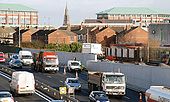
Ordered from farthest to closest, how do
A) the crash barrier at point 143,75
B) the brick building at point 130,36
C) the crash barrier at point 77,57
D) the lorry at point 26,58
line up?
the brick building at point 130,36
the lorry at point 26,58
the crash barrier at point 77,57
the crash barrier at point 143,75

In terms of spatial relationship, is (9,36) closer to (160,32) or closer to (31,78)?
(160,32)

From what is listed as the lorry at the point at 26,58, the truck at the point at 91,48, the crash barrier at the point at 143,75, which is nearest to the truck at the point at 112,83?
the crash barrier at the point at 143,75

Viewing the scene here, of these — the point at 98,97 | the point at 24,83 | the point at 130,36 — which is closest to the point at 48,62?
the point at 24,83

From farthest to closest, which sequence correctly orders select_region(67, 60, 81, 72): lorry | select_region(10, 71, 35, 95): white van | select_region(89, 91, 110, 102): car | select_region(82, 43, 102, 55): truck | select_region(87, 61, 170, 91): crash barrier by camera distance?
select_region(82, 43, 102, 55): truck → select_region(67, 60, 81, 72): lorry → select_region(87, 61, 170, 91): crash barrier → select_region(10, 71, 35, 95): white van → select_region(89, 91, 110, 102): car

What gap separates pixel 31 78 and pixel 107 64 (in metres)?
21.8

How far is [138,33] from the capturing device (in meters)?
133

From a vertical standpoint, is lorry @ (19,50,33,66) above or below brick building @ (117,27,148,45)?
below

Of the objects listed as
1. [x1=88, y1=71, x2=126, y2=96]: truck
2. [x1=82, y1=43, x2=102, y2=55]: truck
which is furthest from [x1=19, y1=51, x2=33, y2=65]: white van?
[x1=88, y1=71, x2=126, y2=96]: truck

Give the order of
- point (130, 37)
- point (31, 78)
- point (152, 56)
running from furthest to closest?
1. point (130, 37)
2. point (152, 56)
3. point (31, 78)

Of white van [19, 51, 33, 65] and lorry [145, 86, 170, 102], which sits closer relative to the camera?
lorry [145, 86, 170, 102]

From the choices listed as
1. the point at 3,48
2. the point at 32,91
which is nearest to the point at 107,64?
the point at 32,91

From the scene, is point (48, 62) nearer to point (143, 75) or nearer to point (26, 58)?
point (26, 58)

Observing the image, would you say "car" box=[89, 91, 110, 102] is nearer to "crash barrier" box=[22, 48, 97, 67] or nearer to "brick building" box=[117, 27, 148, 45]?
"crash barrier" box=[22, 48, 97, 67]

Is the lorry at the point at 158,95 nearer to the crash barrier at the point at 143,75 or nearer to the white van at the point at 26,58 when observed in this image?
the crash barrier at the point at 143,75
